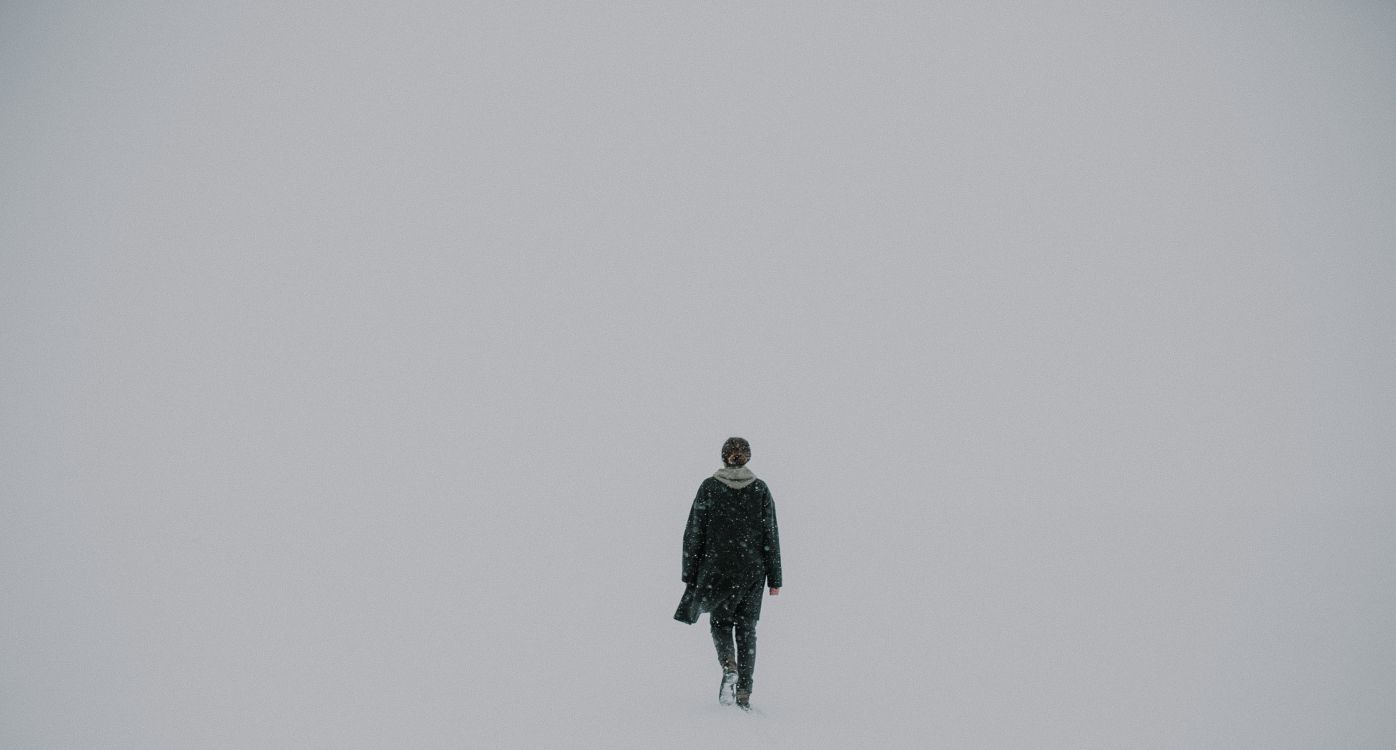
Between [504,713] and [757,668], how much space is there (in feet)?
8.21

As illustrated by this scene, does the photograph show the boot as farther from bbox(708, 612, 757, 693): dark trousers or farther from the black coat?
the black coat

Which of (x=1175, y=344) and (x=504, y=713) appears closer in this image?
(x=504, y=713)

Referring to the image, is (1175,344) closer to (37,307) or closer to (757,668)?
(757,668)

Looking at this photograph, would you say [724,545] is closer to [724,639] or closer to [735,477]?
[735,477]

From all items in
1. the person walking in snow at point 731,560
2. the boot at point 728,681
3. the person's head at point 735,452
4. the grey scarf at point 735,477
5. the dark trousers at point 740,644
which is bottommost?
the boot at point 728,681

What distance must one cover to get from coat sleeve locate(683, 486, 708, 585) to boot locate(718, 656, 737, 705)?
57 centimetres

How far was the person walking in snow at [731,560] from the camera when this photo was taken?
5.04 metres

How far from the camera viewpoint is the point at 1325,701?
5562mm

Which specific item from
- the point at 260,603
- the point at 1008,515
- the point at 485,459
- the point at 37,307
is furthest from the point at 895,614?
the point at 37,307

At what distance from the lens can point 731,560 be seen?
504 centimetres

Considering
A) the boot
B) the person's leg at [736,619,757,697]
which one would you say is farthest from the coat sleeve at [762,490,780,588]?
the boot

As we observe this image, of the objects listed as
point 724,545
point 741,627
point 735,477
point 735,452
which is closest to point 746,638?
point 741,627

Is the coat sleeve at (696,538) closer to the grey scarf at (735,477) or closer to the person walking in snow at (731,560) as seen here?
the person walking in snow at (731,560)

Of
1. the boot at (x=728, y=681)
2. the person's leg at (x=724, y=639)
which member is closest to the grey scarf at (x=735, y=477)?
the person's leg at (x=724, y=639)
